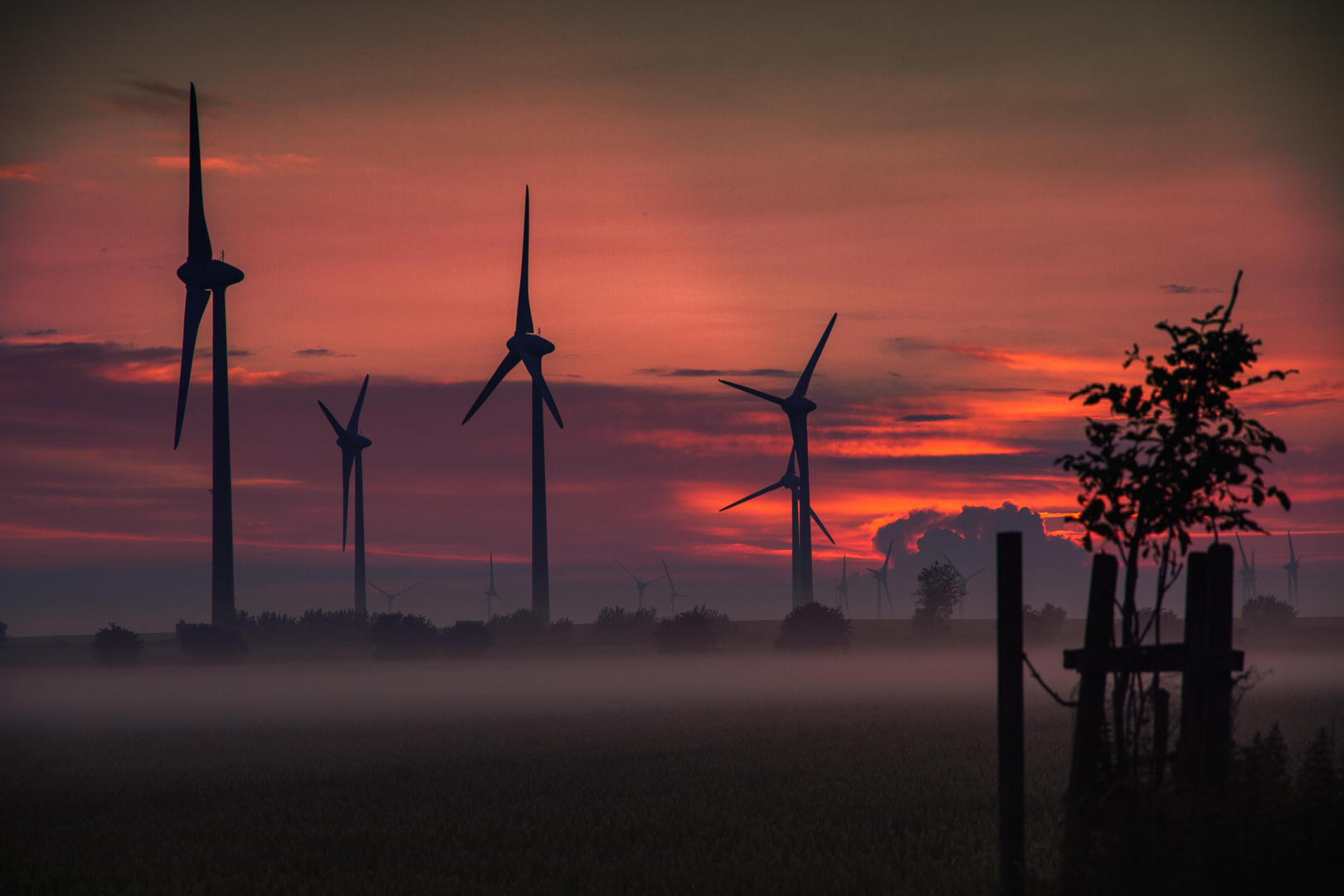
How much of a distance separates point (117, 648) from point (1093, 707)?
6670 inches

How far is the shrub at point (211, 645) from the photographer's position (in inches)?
5664

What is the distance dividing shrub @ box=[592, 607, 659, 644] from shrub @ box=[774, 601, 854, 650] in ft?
156

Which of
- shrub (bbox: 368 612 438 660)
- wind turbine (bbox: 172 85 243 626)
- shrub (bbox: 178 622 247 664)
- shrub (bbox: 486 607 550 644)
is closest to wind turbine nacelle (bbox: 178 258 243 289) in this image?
wind turbine (bbox: 172 85 243 626)

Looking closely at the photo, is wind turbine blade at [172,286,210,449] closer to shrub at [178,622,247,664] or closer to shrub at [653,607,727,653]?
shrub at [178,622,247,664]

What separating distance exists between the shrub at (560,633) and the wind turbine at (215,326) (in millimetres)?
61910

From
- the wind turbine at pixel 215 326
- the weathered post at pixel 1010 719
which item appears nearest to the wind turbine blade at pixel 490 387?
the wind turbine at pixel 215 326

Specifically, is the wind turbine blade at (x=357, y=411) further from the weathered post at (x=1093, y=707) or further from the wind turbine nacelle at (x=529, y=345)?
the weathered post at (x=1093, y=707)

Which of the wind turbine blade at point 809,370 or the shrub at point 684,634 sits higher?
the wind turbine blade at point 809,370

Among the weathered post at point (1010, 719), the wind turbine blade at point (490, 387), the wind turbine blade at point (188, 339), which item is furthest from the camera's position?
the wind turbine blade at point (490, 387)

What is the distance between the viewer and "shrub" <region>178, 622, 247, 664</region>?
14388 centimetres

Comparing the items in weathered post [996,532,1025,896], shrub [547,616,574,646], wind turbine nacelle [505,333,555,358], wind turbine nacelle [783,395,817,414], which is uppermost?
wind turbine nacelle [505,333,555,358]

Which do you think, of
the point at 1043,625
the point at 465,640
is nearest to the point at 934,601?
the point at 1043,625

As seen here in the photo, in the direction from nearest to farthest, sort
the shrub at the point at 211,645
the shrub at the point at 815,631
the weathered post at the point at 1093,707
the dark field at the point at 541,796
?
the weathered post at the point at 1093,707 < the dark field at the point at 541,796 < the shrub at the point at 211,645 < the shrub at the point at 815,631

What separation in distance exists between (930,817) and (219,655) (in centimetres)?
13741
